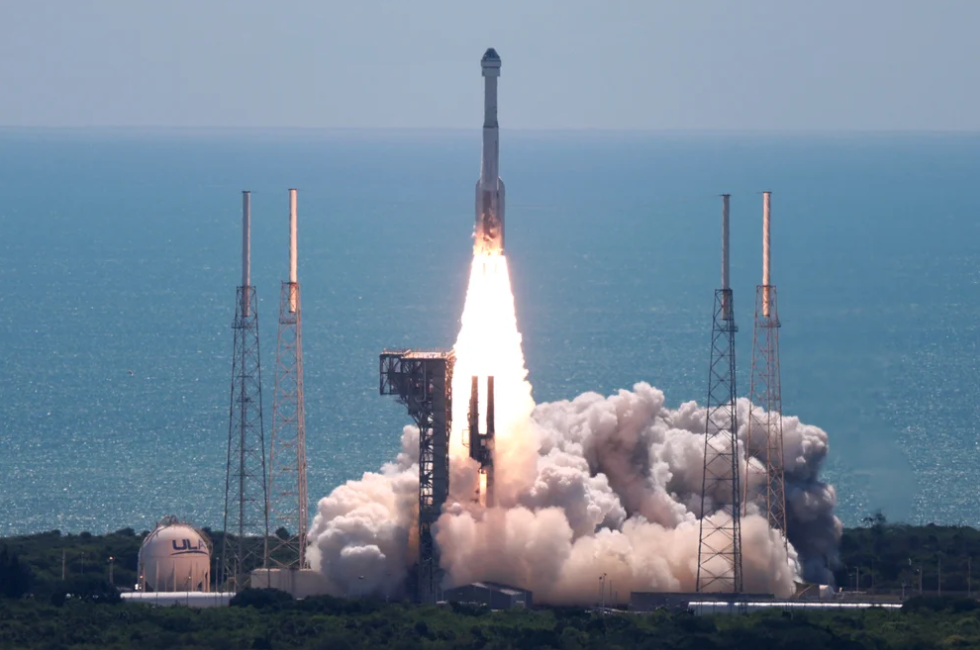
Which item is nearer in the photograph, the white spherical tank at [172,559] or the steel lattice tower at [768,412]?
the steel lattice tower at [768,412]

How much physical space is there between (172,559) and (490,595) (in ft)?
28.2

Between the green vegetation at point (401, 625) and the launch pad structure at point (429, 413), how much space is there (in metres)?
2.57

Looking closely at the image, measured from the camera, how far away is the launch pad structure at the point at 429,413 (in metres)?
65.1

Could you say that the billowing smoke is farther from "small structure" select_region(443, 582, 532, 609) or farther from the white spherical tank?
the white spherical tank

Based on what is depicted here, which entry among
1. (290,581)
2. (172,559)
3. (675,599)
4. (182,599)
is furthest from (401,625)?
(172,559)

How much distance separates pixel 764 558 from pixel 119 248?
13513 centimetres

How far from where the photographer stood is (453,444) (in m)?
66.7

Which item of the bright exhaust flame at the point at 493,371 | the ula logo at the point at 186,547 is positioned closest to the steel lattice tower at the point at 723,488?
the bright exhaust flame at the point at 493,371

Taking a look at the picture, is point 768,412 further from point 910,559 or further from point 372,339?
point 372,339

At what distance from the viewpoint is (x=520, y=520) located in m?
65.2

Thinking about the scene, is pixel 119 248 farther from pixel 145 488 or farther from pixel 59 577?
pixel 59 577

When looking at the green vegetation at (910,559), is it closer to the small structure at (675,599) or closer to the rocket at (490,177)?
the small structure at (675,599)

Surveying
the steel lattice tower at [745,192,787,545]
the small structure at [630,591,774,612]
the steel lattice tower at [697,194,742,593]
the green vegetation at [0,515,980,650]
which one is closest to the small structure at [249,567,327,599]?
the green vegetation at [0,515,980,650]

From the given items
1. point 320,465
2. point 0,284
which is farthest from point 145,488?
point 0,284
